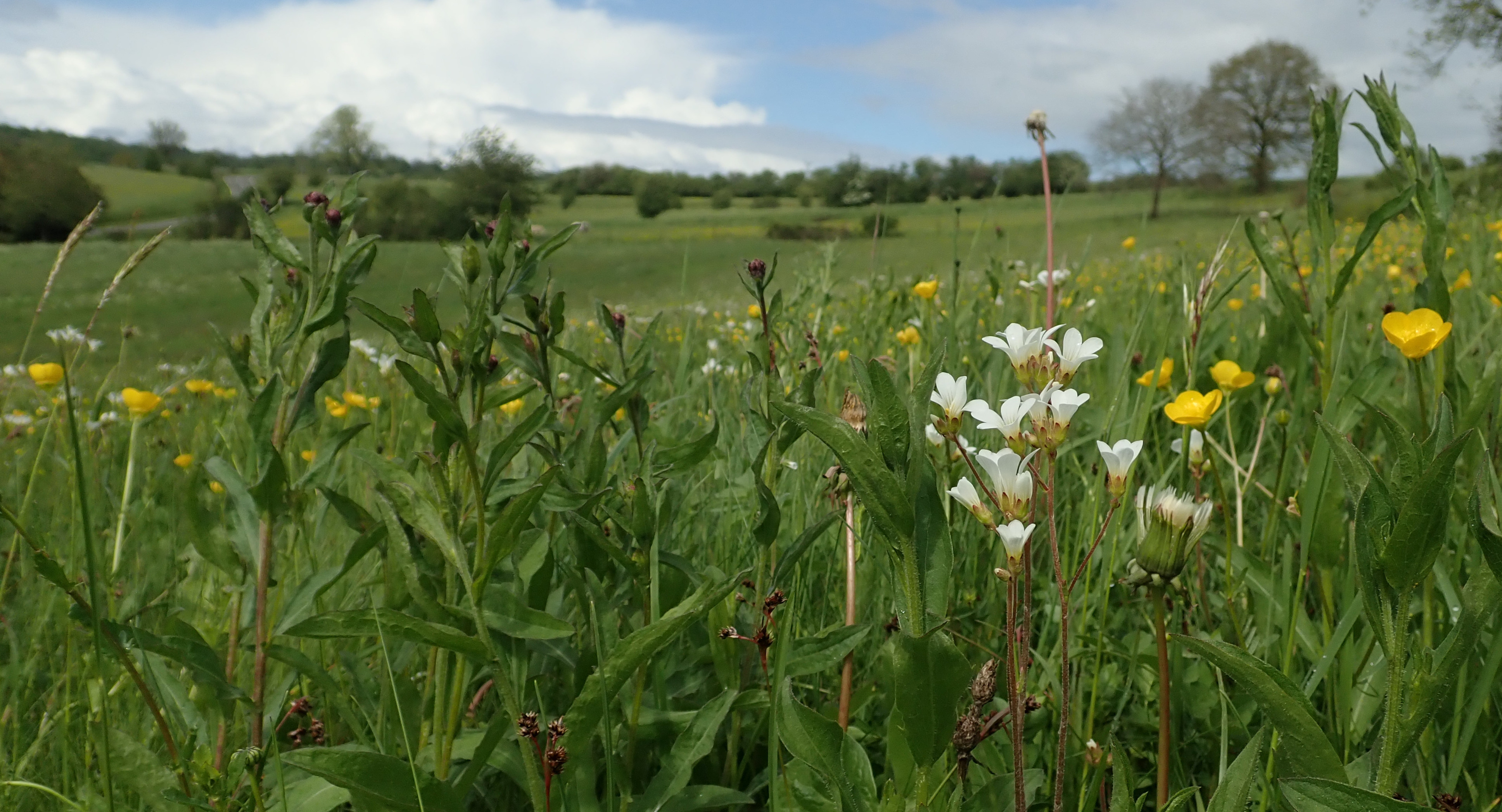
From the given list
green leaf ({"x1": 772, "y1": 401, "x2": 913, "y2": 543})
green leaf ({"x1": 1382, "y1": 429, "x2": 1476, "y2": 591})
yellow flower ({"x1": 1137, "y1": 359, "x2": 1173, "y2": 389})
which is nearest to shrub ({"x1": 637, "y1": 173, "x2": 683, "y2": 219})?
yellow flower ({"x1": 1137, "y1": 359, "x2": 1173, "y2": 389})

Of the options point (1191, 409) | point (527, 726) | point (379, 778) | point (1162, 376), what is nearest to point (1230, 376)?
point (1162, 376)

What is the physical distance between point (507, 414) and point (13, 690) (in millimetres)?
1384

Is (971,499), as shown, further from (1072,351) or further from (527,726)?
(527,726)

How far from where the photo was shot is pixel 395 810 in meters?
0.92

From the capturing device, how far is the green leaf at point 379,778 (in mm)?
863

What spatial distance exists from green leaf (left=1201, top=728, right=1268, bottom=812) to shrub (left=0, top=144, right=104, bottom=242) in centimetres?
5022

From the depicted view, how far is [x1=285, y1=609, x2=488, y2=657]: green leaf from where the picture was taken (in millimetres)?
894

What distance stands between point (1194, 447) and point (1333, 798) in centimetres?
60

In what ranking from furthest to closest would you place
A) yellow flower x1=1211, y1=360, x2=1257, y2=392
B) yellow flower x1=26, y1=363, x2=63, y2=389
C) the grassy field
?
the grassy field, yellow flower x1=26, y1=363, x2=63, y2=389, yellow flower x1=1211, y1=360, x2=1257, y2=392

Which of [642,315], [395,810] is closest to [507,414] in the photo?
[395,810]

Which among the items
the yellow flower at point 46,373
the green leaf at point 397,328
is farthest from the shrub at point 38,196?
the green leaf at point 397,328

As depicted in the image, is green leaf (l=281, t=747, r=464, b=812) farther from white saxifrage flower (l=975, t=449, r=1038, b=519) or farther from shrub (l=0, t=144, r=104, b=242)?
shrub (l=0, t=144, r=104, b=242)

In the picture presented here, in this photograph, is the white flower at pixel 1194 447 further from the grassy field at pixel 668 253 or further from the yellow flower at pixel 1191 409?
the grassy field at pixel 668 253

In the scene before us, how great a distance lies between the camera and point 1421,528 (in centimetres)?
71
